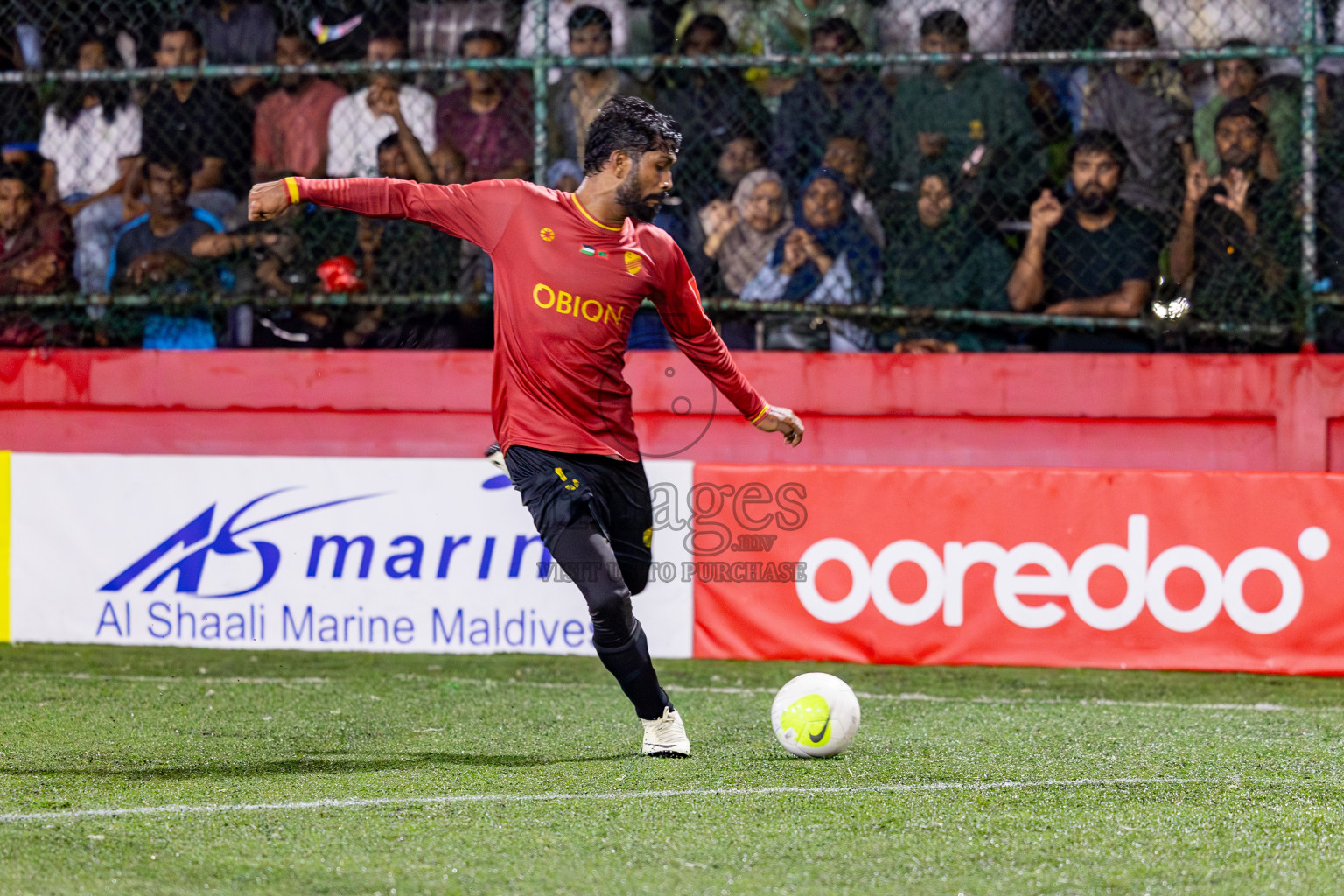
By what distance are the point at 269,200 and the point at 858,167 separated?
177 inches

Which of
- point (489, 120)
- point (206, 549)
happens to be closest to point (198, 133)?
point (489, 120)

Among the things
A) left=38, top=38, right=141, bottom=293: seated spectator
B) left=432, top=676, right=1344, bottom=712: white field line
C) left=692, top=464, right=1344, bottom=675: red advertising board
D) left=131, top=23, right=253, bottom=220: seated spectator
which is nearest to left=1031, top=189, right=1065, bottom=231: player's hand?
left=692, top=464, right=1344, bottom=675: red advertising board

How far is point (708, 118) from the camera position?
8570mm

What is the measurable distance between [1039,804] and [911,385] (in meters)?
4.56

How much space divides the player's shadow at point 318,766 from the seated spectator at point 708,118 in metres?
4.29

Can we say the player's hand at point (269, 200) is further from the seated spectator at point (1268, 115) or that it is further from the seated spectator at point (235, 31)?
the seated spectator at point (1268, 115)

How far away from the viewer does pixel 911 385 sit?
8570 mm

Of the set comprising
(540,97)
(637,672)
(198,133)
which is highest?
(540,97)

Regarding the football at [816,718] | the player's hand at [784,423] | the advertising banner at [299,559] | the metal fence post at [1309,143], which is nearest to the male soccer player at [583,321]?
the football at [816,718]

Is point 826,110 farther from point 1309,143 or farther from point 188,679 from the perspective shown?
point 188,679

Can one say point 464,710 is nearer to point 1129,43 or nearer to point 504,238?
point 504,238

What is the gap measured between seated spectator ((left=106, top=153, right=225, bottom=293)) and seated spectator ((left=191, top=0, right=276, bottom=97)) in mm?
754

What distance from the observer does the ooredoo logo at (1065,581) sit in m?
7.38

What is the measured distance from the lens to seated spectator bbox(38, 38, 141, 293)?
9211mm
